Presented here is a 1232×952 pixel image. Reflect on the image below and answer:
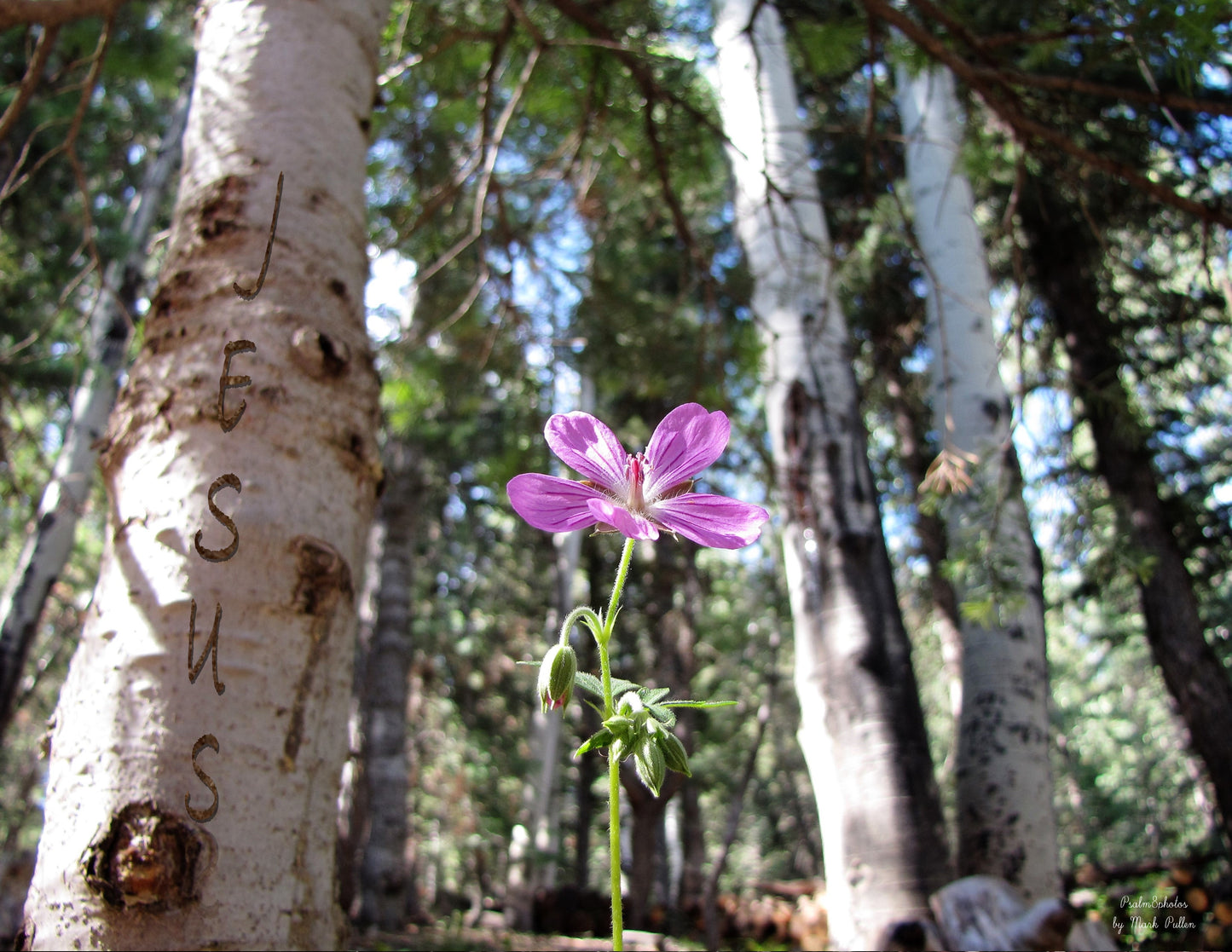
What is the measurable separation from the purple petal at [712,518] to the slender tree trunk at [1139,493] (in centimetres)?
431

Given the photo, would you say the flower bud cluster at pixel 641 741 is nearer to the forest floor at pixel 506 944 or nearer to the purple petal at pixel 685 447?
the purple petal at pixel 685 447

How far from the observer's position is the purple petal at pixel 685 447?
0.77 metres

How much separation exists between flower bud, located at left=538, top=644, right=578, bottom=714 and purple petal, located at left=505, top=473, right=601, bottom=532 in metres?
0.13

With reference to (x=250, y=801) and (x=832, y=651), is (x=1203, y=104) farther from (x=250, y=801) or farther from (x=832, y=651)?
(x=250, y=801)

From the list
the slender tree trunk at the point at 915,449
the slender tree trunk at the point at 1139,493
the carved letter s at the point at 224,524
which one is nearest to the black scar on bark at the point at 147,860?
the carved letter s at the point at 224,524

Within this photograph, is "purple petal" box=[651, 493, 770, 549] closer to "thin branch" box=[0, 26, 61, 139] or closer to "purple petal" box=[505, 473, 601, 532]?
"purple petal" box=[505, 473, 601, 532]

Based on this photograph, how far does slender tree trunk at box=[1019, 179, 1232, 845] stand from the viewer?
5113 mm

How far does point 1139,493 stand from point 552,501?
649 centimetres

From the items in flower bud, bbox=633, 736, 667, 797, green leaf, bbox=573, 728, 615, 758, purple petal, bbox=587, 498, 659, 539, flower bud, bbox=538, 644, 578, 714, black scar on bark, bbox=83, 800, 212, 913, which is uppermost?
purple petal, bbox=587, 498, 659, 539

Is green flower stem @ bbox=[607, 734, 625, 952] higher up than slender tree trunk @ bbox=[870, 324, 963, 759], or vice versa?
slender tree trunk @ bbox=[870, 324, 963, 759]

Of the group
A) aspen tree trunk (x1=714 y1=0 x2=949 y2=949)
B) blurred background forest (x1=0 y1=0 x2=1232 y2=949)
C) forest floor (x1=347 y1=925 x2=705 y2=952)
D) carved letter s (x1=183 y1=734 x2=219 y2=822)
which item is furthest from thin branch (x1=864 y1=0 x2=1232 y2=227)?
forest floor (x1=347 y1=925 x2=705 y2=952)

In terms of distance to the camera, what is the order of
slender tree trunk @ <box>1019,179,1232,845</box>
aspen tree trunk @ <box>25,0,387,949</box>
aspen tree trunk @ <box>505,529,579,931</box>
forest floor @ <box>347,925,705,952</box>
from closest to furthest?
aspen tree trunk @ <box>25,0,387,949</box>, forest floor @ <box>347,925,705,952</box>, slender tree trunk @ <box>1019,179,1232,845</box>, aspen tree trunk @ <box>505,529,579,931</box>

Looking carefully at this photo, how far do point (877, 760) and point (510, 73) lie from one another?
9.83 ft

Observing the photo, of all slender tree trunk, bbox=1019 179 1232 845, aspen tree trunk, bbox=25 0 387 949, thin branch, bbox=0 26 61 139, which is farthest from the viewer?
slender tree trunk, bbox=1019 179 1232 845
